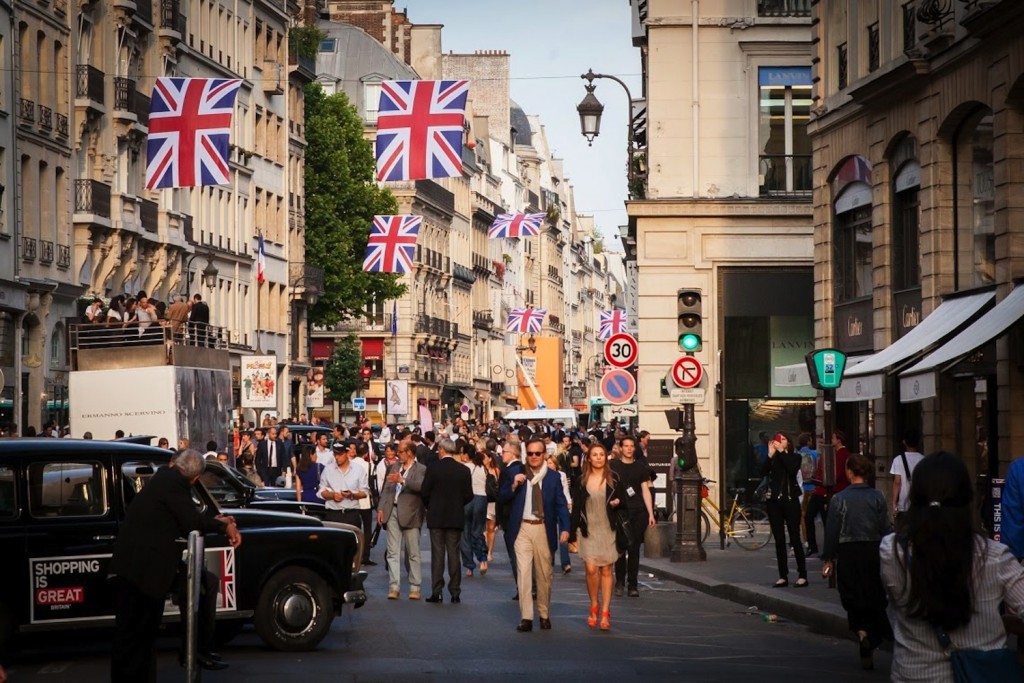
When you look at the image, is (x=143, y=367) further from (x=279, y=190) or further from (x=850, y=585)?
(x=279, y=190)

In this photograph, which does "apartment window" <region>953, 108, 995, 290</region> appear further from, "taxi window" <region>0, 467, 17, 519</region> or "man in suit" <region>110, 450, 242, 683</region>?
"man in suit" <region>110, 450, 242, 683</region>

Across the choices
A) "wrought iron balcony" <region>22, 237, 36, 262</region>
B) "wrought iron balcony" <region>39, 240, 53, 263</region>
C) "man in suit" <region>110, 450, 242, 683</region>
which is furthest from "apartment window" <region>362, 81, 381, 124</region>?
"man in suit" <region>110, 450, 242, 683</region>

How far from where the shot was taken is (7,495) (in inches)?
623

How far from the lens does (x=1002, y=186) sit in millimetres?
24984

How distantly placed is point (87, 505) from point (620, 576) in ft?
31.1

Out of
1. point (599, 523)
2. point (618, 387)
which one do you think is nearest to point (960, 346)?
point (599, 523)

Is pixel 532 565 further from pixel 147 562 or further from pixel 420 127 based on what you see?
pixel 420 127

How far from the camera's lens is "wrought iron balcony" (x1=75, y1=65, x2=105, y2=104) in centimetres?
5622

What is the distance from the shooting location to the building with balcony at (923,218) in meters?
24.6

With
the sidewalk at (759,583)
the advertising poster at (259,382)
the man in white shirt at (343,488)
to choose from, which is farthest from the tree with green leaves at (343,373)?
the man in white shirt at (343,488)

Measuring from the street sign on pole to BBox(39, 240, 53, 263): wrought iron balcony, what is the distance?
23609 millimetres

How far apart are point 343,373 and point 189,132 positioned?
188 ft

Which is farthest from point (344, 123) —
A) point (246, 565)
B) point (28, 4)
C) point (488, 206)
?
point (246, 565)

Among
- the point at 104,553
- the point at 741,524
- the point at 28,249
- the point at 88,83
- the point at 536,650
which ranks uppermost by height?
the point at 88,83
